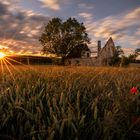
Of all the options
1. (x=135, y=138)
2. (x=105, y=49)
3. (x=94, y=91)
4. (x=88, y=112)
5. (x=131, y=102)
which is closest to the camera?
(x=135, y=138)

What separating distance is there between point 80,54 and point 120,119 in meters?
74.9

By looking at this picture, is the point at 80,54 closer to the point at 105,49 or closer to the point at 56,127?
the point at 105,49

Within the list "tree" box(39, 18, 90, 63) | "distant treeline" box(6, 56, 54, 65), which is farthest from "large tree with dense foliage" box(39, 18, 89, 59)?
"distant treeline" box(6, 56, 54, 65)

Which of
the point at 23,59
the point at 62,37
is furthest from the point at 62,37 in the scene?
the point at 23,59

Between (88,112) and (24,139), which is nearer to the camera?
(24,139)

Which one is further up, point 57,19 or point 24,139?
point 57,19

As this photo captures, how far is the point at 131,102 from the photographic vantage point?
7.59ft

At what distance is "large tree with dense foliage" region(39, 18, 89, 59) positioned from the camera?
7512 cm

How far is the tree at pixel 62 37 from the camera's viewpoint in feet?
246

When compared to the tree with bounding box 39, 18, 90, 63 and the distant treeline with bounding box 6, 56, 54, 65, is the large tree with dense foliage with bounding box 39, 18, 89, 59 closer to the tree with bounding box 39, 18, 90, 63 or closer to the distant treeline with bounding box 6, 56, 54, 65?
the tree with bounding box 39, 18, 90, 63

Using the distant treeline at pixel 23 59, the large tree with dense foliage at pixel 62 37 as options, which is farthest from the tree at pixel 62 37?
the distant treeline at pixel 23 59

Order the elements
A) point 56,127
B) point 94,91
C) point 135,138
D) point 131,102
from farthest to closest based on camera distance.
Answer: point 94,91
point 131,102
point 135,138
point 56,127

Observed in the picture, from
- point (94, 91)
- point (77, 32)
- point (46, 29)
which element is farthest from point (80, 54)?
point (94, 91)

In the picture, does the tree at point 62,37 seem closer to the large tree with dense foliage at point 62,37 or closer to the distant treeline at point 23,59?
the large tree with dense foliage at point 62,37
